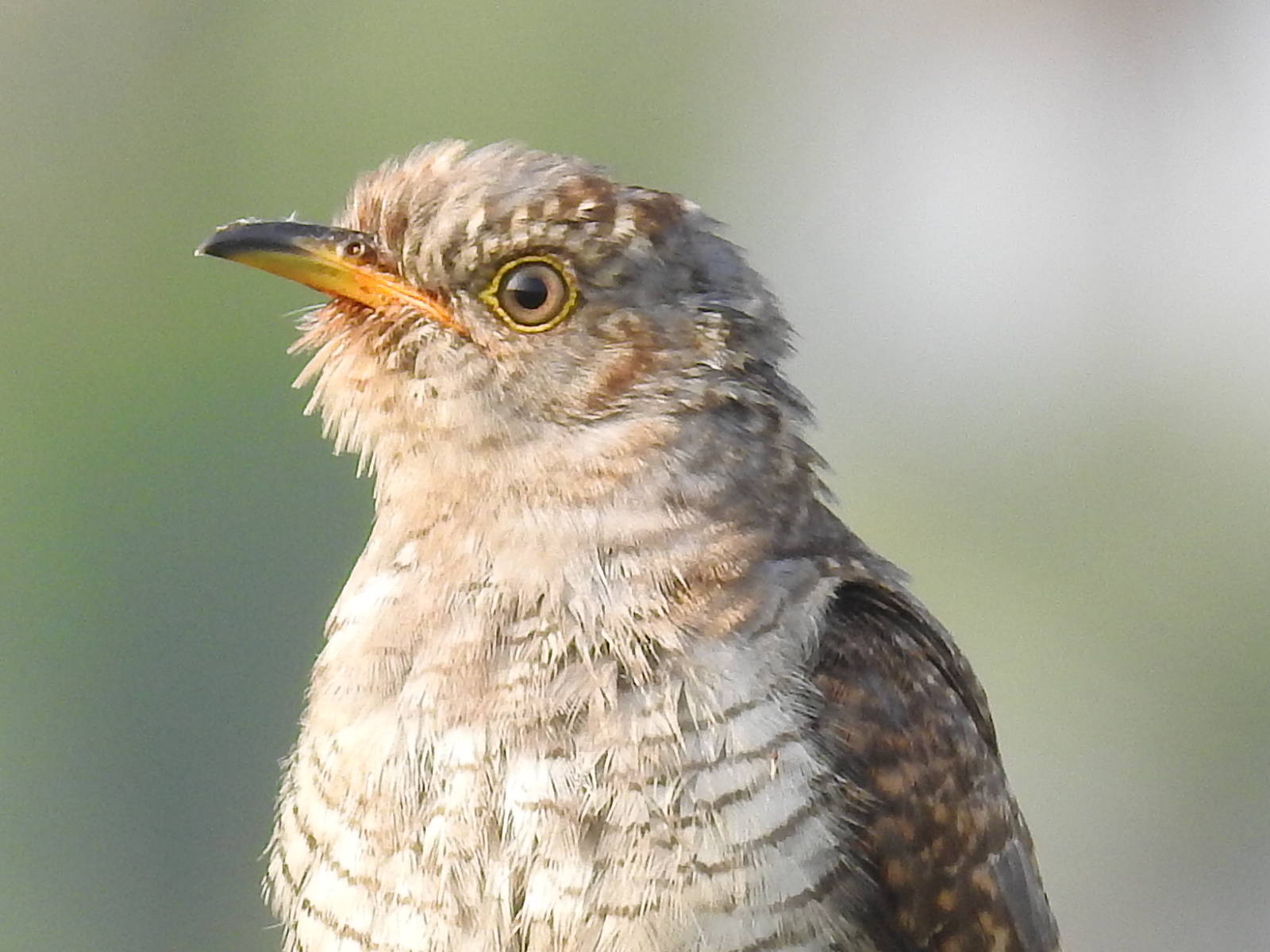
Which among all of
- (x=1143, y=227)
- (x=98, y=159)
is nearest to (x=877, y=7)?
(x=1143, y=227)

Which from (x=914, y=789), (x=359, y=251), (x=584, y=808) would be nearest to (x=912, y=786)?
(x=914, y=789)

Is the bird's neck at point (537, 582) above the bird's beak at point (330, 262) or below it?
below

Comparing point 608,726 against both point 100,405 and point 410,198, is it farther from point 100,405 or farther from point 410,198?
point 100,405

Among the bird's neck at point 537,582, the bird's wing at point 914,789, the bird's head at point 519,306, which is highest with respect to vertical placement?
the bird's head at point 519,306

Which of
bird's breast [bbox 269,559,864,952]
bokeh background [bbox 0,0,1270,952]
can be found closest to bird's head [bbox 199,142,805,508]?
bird's breast [bbox 269,559,864,952]

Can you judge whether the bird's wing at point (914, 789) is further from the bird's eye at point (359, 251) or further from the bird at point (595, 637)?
the bird's eye at point (359, 251)

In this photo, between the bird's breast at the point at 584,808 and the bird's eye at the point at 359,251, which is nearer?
the bird's breast at the point at 584,808

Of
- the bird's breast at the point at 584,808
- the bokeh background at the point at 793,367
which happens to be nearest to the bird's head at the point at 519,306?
the bird's breast at the point at 584,808

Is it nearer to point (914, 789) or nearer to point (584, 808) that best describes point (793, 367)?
point (914, 789)
